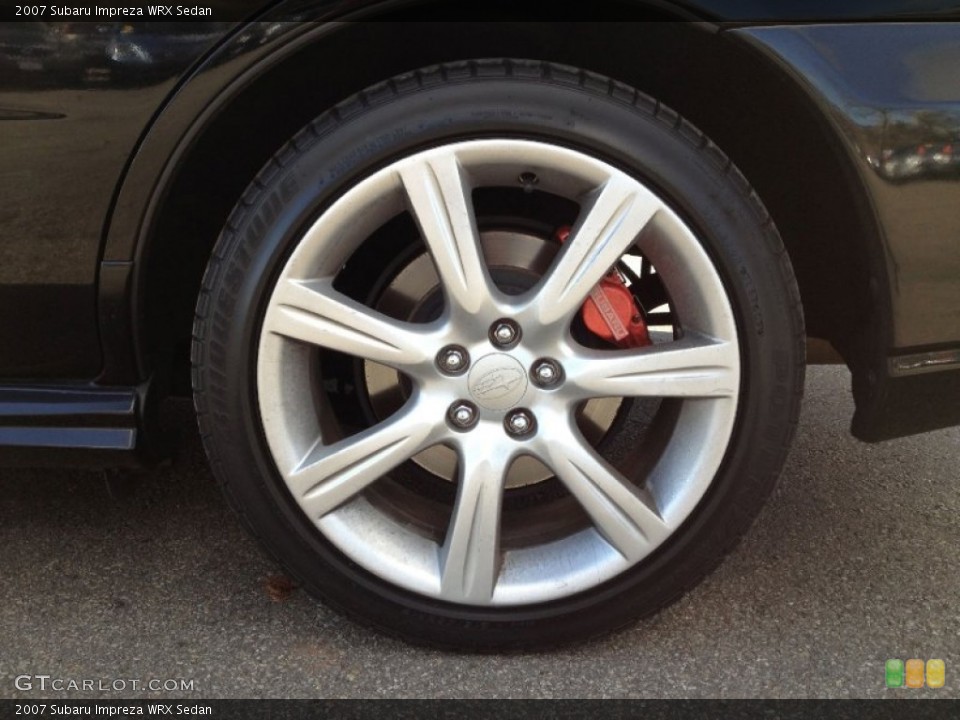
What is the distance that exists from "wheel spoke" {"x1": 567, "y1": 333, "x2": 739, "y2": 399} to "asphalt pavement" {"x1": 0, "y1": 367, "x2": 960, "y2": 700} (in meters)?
0.44

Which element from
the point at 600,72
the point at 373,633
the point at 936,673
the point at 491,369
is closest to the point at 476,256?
the point at 491,369

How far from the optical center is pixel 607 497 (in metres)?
1.59

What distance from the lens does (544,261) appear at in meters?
1.81

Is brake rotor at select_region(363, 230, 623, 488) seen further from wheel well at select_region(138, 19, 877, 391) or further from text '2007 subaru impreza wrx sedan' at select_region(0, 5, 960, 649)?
wheel well at select_region(138, 19, 877, 391)

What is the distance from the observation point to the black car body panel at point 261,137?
4.77 feet

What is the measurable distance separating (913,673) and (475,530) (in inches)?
29.3

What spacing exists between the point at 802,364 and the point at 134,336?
42.0 inches

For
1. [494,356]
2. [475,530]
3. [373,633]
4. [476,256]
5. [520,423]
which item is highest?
[476,256]

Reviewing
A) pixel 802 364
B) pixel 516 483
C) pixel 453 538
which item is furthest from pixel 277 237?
pixel 802 364

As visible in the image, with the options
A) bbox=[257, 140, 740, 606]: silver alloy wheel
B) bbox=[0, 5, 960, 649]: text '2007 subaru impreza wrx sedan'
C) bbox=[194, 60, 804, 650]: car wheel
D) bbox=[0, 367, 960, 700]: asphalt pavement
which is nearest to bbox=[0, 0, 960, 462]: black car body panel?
bbox=[0, 5, 960, 649]: text '2007 subaru impreza wrx sedan'

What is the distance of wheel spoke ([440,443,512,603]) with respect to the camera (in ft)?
5.21

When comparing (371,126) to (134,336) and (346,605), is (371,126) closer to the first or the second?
(134,336)

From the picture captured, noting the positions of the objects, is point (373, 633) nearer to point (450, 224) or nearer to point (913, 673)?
point (450, 224)

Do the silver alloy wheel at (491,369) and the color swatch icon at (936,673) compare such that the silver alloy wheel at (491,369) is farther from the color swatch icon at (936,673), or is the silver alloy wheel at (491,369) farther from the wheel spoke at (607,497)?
the color swatch icon at (936,673)
